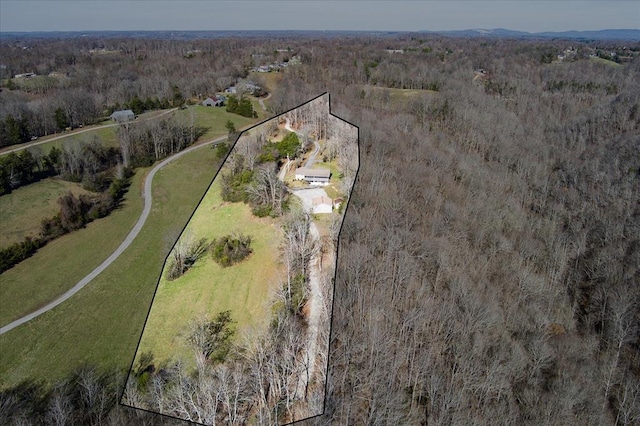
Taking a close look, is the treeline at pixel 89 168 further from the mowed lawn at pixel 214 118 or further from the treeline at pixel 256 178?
the treeline at pixel 256 178

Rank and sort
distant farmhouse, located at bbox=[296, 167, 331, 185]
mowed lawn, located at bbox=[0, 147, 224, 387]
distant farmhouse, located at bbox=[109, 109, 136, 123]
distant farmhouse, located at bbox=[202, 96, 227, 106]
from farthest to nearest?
1. distant farmhouse, located at bbox=[202, 96, 227, 106]
2. distant farmhouse, located at bbox=[109, 109, 136, 123]
3. mowed lawn, located at bbox=[0, 147, 224, 387]
4. distant farmhouse, located at bbox=[296, 167, 331, 185]

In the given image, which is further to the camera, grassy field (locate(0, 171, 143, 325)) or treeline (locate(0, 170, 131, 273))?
treeline (locate(0, 170, 131, 273))

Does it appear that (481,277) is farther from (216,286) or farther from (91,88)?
(91,88)

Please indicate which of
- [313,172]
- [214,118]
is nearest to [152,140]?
[214,118]

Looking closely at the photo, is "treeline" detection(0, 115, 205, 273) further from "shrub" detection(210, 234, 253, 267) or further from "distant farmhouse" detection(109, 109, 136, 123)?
"shrub" detection(210, 234, 253, 267)

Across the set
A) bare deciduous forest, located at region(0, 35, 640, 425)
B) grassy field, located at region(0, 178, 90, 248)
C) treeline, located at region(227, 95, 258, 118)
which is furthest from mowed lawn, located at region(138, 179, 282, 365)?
treeline, located at region(227, 95, 258, 118)

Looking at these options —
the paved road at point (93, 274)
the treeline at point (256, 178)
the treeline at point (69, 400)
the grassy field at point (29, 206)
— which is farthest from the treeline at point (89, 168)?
the treeline at point (256, 178)
